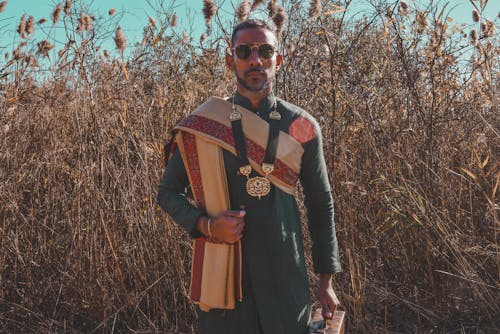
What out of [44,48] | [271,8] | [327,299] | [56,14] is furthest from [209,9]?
[327,299]

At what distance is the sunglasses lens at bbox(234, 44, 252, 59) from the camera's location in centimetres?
159

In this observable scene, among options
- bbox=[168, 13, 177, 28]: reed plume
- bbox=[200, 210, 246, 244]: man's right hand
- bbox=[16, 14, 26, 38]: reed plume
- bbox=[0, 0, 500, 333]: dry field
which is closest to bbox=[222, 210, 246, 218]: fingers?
bbox=[200, 210, 246, 244]: man's right hand

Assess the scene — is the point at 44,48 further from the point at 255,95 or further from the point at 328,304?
the point at 328,304

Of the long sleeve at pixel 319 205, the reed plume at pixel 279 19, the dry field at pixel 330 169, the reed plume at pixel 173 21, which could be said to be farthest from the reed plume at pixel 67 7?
the long sleeve at pixel 319 205

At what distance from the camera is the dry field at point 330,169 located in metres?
2.71

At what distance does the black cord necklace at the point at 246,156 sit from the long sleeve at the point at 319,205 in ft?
0.41

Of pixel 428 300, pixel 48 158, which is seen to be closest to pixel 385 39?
pixel 428 300

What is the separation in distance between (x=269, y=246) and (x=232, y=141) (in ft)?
1.07

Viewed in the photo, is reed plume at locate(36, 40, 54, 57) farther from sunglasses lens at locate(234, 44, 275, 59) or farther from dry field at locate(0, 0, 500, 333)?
sunglasses lens at locate(234, 44, 275, 59)

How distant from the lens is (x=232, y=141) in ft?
5.16

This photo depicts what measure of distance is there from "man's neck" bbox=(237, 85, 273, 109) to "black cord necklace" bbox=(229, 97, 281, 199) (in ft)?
0.21

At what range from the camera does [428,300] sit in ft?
9.55

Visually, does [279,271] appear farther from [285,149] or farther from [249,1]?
[249,1]

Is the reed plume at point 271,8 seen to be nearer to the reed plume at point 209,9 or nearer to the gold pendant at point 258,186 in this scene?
the reed plume at point 209,9
